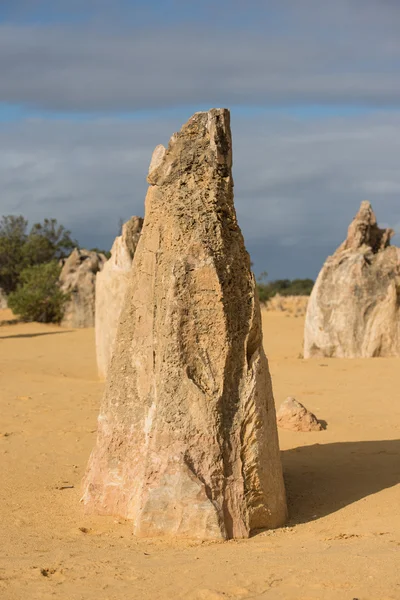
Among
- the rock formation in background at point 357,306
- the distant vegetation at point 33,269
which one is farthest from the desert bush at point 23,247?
the rock formation in background at point 357,306

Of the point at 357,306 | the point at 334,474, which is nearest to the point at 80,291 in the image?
the point at 357,306

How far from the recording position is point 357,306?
1327cm

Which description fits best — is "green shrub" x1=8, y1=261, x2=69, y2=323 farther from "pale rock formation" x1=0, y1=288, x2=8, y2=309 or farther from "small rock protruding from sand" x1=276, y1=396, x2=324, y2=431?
"small rock protruding from sand" x1=276, y1=396, x2=324, y2=431

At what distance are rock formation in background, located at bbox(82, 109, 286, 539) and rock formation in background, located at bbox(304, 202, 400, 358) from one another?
26.5 ft

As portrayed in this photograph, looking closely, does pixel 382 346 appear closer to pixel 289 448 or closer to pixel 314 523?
pixel 289 448

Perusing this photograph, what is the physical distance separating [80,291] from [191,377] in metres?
17.9

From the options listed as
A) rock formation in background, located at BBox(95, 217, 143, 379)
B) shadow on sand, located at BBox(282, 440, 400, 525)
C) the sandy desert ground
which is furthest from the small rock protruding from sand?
rock formation in background, located at BBox(95, 217, 143, 379)

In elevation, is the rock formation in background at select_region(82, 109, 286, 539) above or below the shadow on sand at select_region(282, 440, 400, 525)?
above

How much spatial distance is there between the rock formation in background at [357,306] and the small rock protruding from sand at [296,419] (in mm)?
5327

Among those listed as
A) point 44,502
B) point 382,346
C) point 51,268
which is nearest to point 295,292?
point 51,268

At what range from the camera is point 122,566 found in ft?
13.5

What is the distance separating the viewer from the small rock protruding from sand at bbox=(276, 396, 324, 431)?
788 centimetres

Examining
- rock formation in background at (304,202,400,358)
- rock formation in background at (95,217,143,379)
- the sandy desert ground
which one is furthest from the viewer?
rock formation in background at (304,202,400,358)

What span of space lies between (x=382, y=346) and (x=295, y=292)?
32.7 meters
